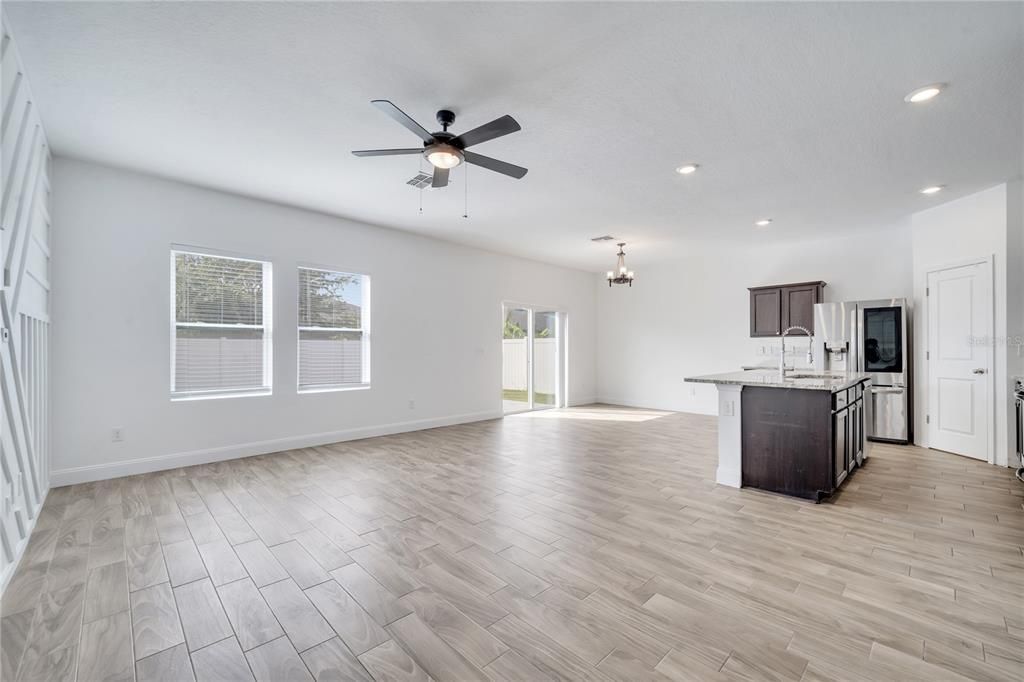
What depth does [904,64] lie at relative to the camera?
2.55 meters

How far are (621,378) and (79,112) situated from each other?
862cm

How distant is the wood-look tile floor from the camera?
5.74 feet

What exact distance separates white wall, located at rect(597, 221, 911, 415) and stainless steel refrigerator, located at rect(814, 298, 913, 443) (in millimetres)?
743

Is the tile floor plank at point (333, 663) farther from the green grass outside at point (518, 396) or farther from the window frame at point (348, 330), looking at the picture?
the green grass outside at point (518, 396)

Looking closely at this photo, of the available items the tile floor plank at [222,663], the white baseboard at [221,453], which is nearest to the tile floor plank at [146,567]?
the tile floor plank at [222,663]

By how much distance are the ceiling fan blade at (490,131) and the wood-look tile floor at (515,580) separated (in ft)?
8.29

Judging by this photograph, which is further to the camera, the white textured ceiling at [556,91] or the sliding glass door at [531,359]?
the sliding glass door at [531,359]

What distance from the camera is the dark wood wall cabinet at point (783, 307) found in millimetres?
6559

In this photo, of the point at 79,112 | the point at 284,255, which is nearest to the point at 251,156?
the point at 79,112

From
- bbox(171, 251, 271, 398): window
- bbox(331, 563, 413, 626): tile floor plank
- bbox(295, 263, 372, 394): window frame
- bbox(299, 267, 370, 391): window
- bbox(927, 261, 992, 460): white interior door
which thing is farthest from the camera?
bbox(299, 267, 370, 391): window

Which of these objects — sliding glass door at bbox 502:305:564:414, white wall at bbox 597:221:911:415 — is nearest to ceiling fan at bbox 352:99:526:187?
sliding glass door at bbox 502:305:564:414

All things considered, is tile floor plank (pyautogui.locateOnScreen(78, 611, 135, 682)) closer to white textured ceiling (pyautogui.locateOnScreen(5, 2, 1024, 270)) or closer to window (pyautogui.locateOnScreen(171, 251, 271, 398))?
white textured ceiling (pyautogui.locateOnScreen(5, 2, 1024, 270))

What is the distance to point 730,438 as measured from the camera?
13.0 feet

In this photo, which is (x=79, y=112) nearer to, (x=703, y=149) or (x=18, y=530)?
(x=18, y=530)
